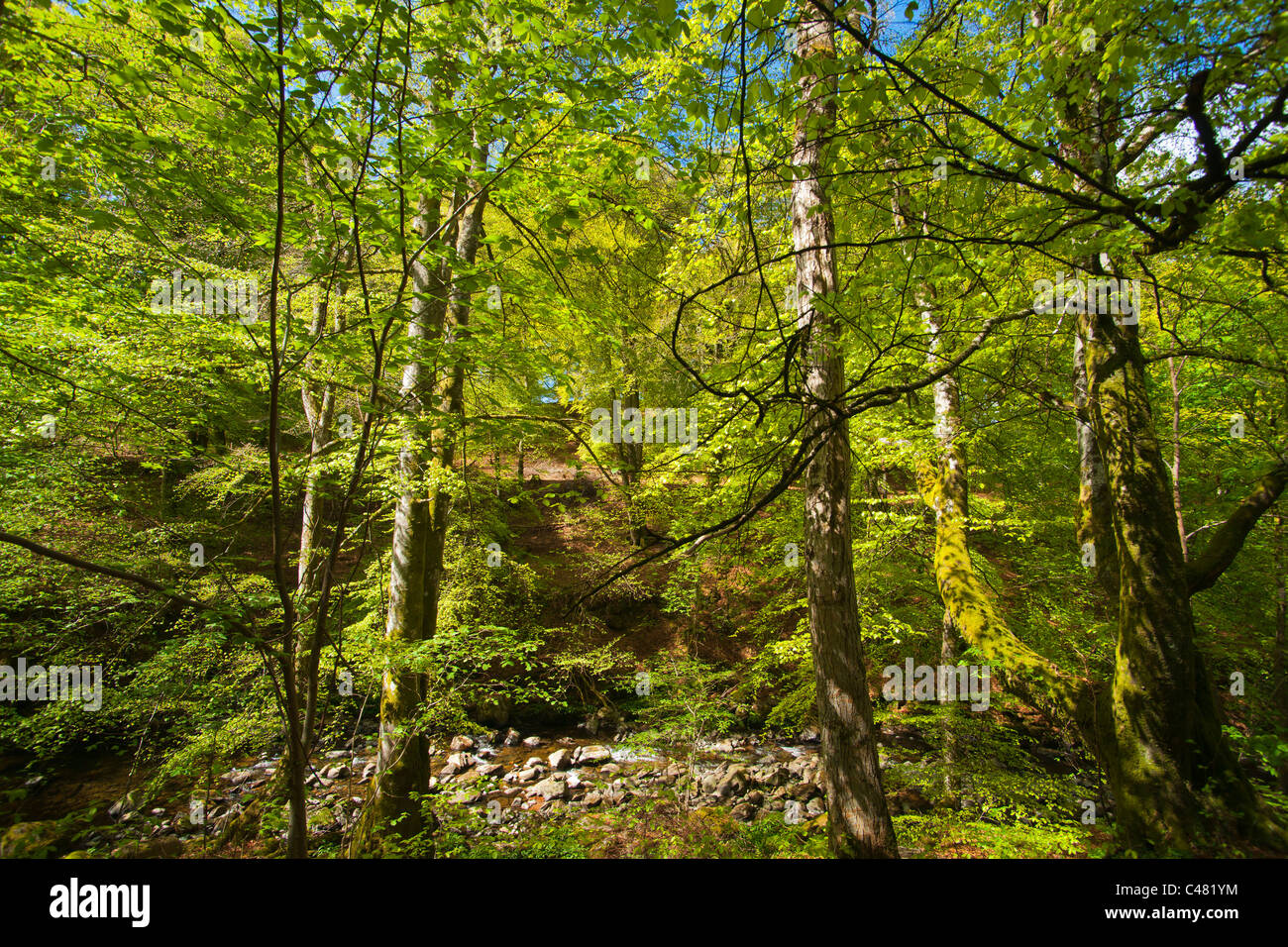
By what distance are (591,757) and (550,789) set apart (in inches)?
48.1

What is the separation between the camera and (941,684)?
5766mm

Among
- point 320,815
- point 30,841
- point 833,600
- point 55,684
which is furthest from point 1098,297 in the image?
point 55,684

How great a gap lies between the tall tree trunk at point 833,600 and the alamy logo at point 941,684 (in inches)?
96.5

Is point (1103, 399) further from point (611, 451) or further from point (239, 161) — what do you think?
point (611, 451)

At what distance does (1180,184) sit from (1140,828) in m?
3.81

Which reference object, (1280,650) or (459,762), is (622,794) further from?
(1280,650)

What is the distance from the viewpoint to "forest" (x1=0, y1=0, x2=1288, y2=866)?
6.17ft

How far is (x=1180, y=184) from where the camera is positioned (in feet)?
6.10

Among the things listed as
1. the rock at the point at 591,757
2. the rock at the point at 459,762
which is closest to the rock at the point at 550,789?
the rock at the point at 591,757

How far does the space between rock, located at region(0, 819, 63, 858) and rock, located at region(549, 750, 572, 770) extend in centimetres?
572

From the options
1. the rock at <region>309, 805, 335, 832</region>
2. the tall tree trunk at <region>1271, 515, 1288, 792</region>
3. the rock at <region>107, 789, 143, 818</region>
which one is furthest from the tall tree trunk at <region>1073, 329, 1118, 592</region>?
the rock at <region>107, 789, 143, 818</region>

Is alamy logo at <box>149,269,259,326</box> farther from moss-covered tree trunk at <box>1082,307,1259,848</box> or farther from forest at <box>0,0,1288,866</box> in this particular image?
moss-covered tree trunk at <box>1082,307,1259,848</box>

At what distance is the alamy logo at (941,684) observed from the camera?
16.7ft

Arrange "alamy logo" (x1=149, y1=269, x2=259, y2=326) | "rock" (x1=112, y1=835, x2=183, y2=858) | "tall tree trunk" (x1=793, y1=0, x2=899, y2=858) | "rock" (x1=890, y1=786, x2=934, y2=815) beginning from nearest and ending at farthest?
"tall tree trunk" (x1=793, y1=0, x2=899, y2=858) → "alamy logo" (x1=149, y1=269, x2=259, y2=326) → "rock" (x1=112, y1=835, x2=183, y2=858) → "rock" (x1=890, y1=786, x2=934, y2=815)
